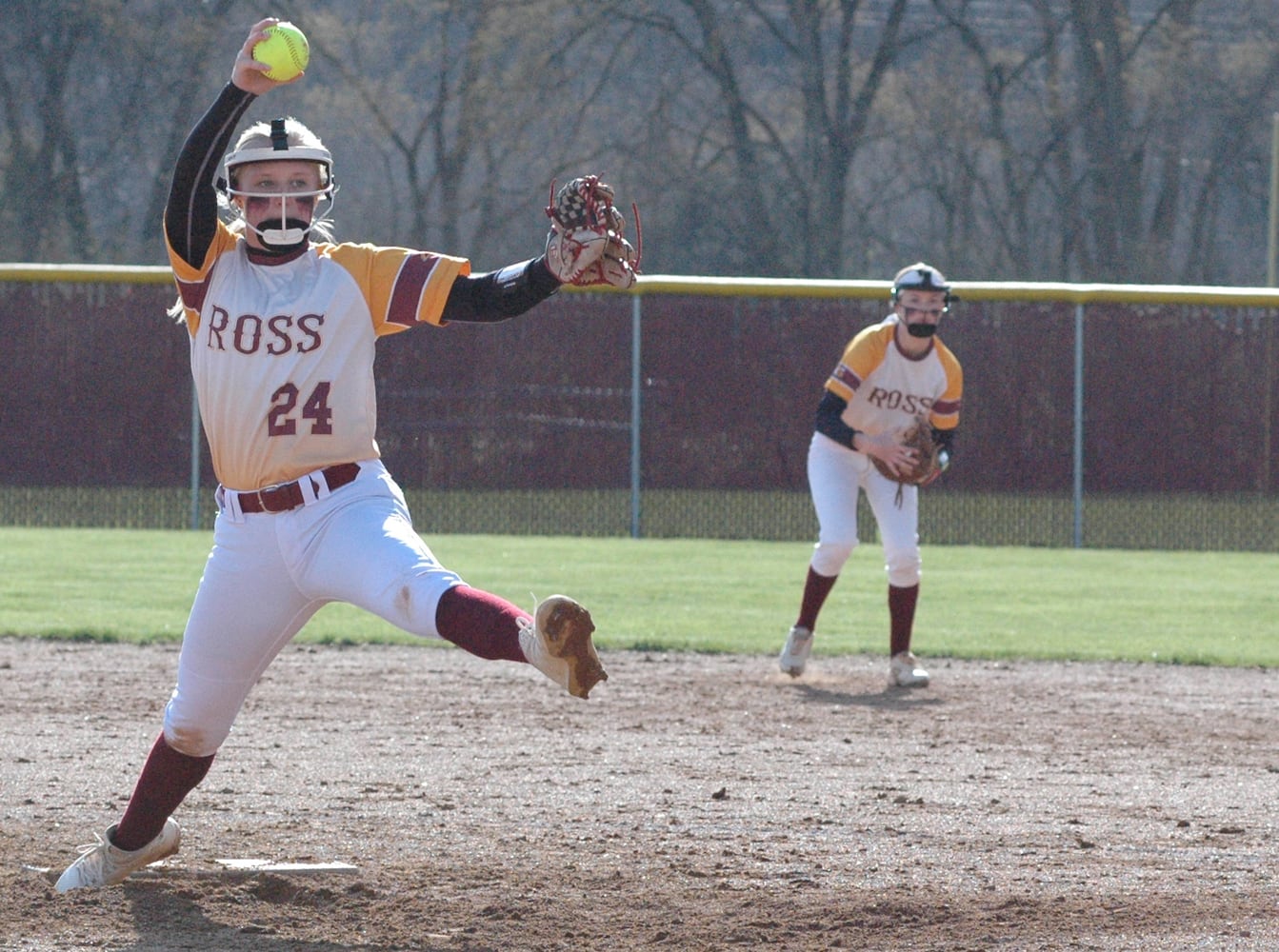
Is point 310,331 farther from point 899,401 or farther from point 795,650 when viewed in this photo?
point 899,401

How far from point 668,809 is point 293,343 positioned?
6.57 ft

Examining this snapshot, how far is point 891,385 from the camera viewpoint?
320 inches

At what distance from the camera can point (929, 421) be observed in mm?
8102

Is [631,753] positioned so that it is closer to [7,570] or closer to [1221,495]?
[7,570]

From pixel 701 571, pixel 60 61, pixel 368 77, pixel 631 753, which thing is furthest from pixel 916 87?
pixel 631 753

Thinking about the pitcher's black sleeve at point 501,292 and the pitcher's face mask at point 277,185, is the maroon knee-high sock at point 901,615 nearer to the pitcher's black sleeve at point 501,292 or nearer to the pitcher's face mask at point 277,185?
the pitcher's black sleeve at point 501,292

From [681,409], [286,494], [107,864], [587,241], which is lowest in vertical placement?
[107,864]

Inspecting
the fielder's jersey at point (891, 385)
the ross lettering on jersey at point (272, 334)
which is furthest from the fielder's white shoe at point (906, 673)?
the ross lettering on jersey at point (272, 334)

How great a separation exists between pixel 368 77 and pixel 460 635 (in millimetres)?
28620

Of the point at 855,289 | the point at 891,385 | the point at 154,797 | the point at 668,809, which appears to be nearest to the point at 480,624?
the point at 154,797

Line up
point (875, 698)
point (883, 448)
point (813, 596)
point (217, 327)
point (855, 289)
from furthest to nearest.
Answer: point (855, 289)
point (813, 596)
point (883, 448)
point (875, 698)
point (217, 327)

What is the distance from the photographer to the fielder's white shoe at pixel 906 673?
796cm

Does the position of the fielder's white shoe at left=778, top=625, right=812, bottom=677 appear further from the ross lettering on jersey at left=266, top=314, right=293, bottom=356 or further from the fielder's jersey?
the ross lettering on jersey at left=266, top=314, right=293, bottom=356

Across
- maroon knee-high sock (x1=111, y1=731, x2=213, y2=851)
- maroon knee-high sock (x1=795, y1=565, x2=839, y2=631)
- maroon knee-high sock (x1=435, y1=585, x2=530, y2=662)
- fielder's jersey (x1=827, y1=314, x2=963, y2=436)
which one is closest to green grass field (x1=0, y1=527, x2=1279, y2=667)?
maroon knee-high sock (x1=795, y1=565, x2=839, y2=631)
